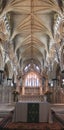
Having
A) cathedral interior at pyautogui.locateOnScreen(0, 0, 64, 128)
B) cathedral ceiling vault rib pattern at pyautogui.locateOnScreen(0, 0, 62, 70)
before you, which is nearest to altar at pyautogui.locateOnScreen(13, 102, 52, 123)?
cathedral interior at pyautogui.locateOnScreen(0, 0, 64, 128)

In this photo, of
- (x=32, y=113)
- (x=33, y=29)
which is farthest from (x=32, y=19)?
(x=32, y=113)

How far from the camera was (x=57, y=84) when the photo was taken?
35.3 meters

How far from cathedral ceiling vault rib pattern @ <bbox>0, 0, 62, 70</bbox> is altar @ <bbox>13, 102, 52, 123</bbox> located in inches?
529

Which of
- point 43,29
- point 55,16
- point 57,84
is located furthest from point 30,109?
point 57,84

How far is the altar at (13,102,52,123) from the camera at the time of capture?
34.6ft

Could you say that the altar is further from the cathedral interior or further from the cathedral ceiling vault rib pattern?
the cathedral ceiling vault rib pattern

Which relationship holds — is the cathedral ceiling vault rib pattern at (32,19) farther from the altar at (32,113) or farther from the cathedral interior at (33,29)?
the altar at (32,113)

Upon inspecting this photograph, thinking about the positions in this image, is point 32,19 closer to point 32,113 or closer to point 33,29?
point 33,29

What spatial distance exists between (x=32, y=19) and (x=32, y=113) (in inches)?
774

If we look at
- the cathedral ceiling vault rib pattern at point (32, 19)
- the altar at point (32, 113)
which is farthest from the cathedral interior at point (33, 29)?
the altar at point (32, 113)

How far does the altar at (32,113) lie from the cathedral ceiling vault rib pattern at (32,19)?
13.4m

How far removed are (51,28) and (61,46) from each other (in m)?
3.79

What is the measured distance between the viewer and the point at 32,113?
10609 mm

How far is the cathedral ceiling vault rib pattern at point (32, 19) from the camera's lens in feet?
74.7
